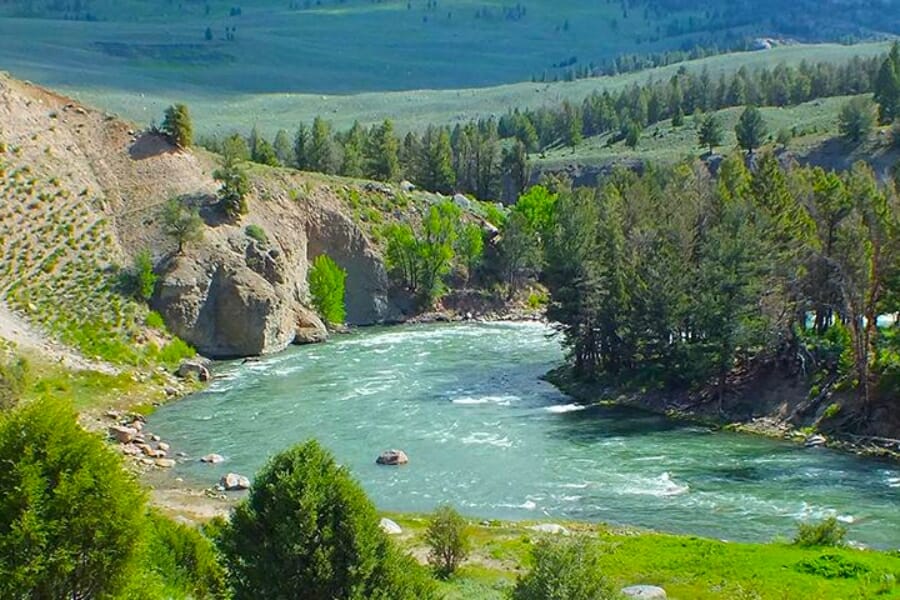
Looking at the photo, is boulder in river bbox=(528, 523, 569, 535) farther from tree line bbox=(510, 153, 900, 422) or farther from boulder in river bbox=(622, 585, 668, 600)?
tree line bbox=(510, 153, 900, 422)

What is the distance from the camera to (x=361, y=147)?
479ft

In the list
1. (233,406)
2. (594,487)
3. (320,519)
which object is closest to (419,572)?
(320,519)

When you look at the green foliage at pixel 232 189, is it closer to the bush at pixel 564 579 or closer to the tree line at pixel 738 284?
the tree line at pixel 738 284

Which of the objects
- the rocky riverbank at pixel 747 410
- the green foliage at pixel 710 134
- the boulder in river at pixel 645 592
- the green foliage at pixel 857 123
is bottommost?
the rocky riverbank at pixel 747 410

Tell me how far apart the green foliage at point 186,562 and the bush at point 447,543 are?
10.0m

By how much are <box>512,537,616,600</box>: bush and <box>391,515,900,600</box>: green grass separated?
9042 millimetres

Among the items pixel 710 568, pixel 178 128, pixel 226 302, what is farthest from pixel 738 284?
pixel 178 128

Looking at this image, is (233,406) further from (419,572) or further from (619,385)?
(419,572)

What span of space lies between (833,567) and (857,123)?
405 feet

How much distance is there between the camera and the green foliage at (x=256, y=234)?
9669 cm

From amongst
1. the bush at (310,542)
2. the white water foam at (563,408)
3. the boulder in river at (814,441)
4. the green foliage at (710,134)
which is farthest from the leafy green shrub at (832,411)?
the green foliage at (710,134)

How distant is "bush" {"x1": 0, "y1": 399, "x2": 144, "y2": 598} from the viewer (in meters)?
19.7

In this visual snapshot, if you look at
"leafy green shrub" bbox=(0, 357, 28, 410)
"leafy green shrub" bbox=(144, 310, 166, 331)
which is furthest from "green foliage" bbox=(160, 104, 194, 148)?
"leafy green shrub" bbox=(0, 357, 28, 410)

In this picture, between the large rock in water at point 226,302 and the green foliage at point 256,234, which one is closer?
the large rock in water at point 226,302
